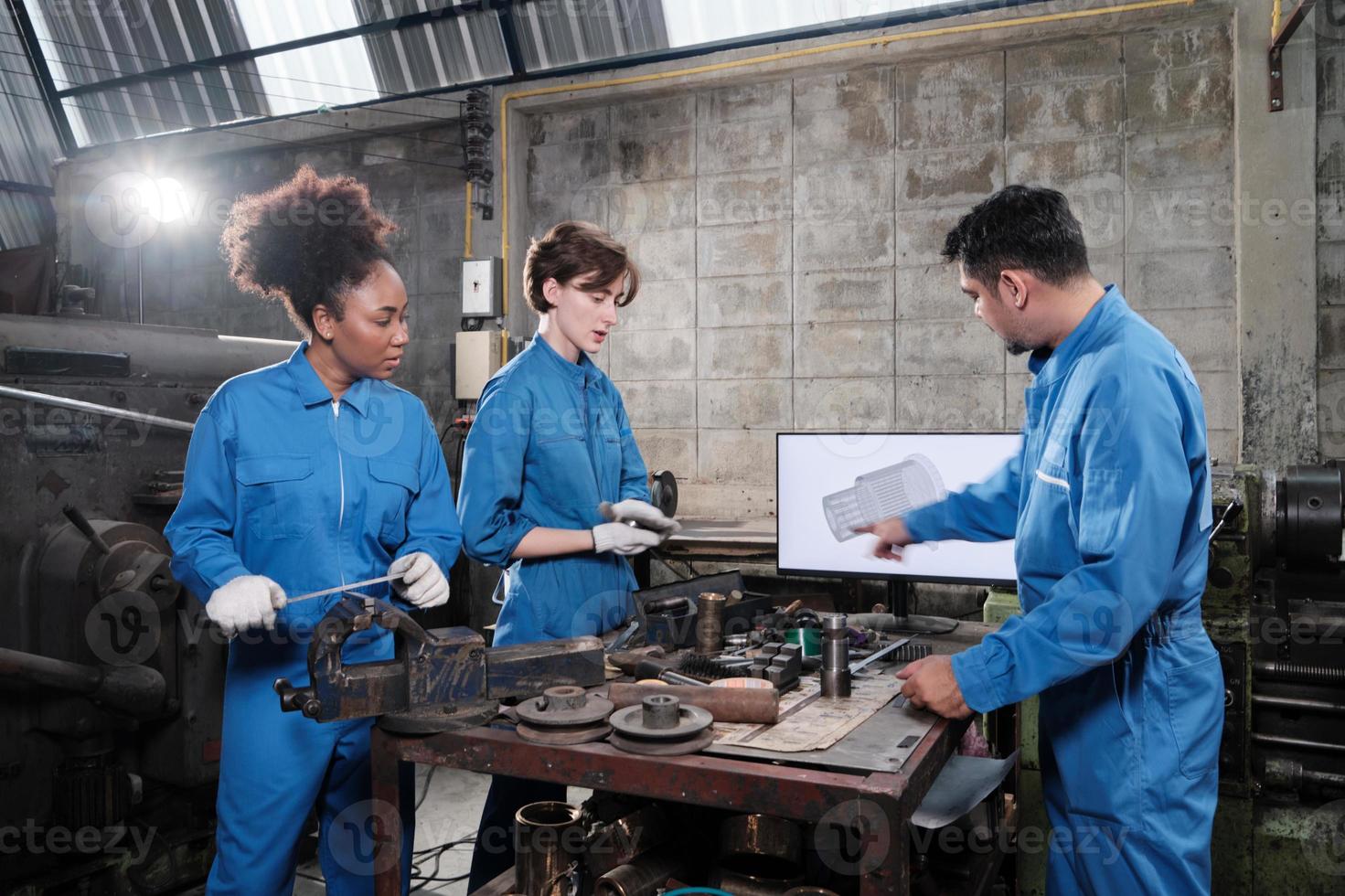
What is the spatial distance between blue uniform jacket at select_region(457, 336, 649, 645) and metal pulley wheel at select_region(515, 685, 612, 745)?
1.61ft

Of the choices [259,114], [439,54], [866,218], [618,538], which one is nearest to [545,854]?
[618,538]

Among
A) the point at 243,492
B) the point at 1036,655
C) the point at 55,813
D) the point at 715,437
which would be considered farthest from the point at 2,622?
the point at 715,437

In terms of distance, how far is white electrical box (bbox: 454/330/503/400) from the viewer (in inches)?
172

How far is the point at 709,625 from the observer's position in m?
1.77

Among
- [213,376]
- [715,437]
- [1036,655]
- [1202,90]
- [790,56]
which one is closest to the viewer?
[1036,655]

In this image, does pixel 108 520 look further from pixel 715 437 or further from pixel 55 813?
pixel 715 437

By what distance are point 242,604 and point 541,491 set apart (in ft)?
2.24

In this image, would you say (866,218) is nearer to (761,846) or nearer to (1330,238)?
(1330,238)

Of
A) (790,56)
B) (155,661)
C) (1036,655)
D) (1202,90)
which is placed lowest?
(155,661)

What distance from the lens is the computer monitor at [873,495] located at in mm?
2260

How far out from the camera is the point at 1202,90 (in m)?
3.47

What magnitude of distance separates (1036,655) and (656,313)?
3272 millimetres

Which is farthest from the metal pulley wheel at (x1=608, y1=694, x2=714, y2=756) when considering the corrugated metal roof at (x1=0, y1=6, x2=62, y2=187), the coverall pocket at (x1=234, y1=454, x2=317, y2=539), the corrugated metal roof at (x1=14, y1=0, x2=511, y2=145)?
the corrugated metal roof at (x1=0, y1=6, x2=62, y2=187)

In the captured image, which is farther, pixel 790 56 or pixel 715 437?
pixel 715 437
